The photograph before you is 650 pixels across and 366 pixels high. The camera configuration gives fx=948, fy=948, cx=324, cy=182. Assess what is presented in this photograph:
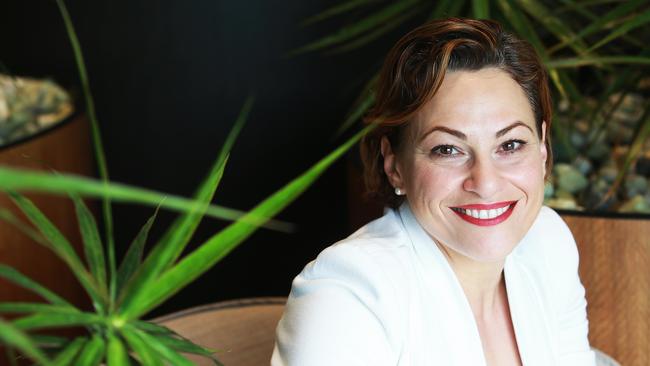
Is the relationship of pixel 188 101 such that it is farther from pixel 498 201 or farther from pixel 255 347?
pixel 498 201

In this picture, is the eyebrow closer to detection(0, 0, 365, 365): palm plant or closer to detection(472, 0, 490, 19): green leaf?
detection(0, 0, 365, 365): palm plant

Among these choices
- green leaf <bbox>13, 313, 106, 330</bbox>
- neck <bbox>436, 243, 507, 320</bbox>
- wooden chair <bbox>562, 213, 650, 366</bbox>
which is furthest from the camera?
wooden chair <bbox>562, 213, 650, 366</bbox>

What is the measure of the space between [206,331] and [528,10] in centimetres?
114

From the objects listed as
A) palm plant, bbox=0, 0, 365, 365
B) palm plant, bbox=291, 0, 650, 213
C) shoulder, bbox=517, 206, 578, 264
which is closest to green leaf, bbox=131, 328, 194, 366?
palm plant, bbox=0, 0, 365, 365

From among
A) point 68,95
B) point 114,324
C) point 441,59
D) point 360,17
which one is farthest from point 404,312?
point 360,17

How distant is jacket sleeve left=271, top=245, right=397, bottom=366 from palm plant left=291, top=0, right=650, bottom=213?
733mm

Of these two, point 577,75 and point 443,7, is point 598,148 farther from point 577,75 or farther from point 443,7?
point 443,7

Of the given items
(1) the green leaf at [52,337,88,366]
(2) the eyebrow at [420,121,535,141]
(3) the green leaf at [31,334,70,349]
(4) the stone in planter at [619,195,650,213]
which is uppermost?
(4) the stone in planter at [619,195,650,213]

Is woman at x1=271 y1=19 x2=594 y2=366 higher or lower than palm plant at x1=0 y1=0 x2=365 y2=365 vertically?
higher

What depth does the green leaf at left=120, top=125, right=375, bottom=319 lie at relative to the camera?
0.78 metres

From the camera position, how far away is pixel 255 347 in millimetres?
1677

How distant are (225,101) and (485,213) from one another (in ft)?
7.15

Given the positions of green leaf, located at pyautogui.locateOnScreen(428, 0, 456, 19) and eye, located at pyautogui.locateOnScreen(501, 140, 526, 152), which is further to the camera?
green leaf, located at pyautogui.locateOnScreen(428, 0, 456, 19)

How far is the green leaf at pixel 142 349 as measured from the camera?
2.59ft
